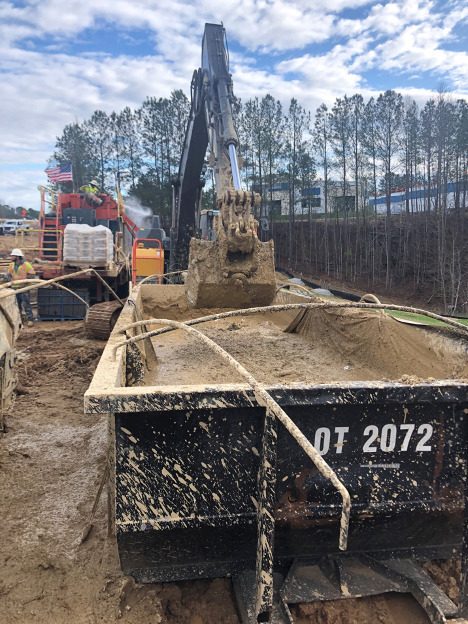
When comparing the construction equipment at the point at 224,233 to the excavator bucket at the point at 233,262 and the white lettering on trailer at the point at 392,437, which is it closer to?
the excavator bucket at the point at 233,262

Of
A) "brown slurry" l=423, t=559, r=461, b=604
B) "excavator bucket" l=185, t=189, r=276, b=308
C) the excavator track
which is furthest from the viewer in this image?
the excavator track

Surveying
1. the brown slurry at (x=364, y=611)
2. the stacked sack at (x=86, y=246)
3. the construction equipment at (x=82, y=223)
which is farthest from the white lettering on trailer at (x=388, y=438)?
the stacked sack at (x=86, y=246)

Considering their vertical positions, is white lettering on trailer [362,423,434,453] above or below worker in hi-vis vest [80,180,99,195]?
below

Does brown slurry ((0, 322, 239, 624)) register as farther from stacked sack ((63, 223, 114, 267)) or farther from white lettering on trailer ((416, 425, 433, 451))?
stacked sack ((63, 223, 114, 267))

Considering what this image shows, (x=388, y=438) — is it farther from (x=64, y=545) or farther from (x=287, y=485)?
(x=64, y=545)

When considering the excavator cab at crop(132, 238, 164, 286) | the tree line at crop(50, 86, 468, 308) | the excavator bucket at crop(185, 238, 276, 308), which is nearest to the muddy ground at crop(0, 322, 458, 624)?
the excavator bucket at crop(185, 238, 276, 308)

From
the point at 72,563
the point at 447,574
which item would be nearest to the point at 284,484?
the point at 447,574

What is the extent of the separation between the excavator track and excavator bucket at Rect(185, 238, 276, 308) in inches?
122

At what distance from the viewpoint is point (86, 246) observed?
401 inches

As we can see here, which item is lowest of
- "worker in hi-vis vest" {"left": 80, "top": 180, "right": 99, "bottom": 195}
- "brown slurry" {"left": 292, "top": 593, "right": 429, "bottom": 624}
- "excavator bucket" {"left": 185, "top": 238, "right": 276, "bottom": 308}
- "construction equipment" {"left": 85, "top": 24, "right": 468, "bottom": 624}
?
"brown slurry" {"left": 292, "top": 593, "right": 429, "bottom": 624}

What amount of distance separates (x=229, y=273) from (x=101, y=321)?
3655mm

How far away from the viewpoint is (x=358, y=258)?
36.8 meters

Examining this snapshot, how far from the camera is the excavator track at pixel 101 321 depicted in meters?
7.94

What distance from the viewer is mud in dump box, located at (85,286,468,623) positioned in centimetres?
190
